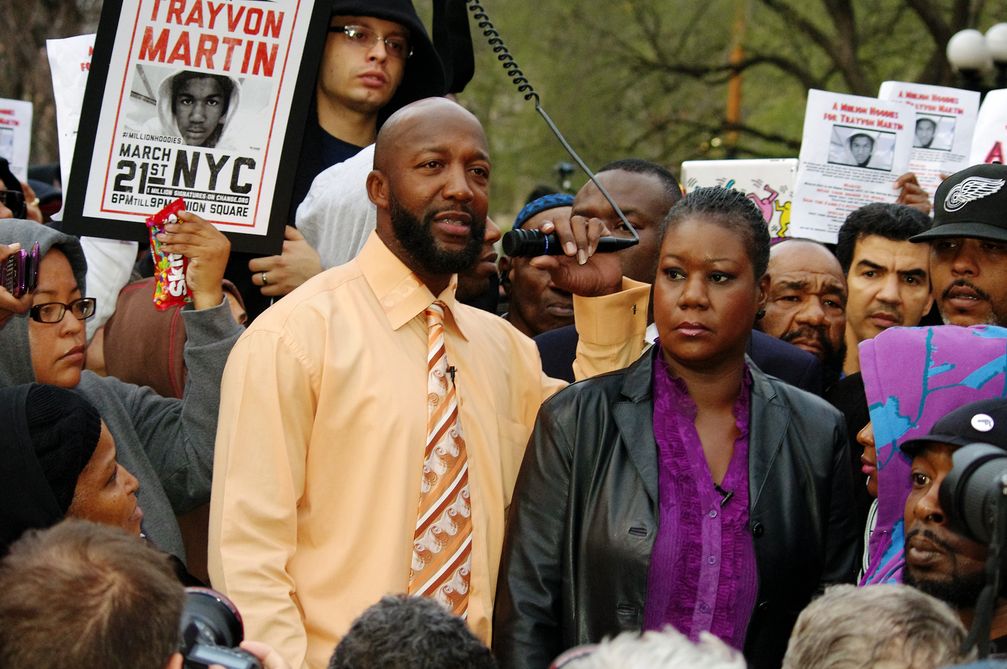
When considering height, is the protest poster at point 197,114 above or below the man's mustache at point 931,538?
above

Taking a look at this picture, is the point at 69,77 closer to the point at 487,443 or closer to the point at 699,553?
the point at 487,443

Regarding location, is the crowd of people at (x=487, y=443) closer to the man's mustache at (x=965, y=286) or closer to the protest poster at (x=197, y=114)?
the man's mustache at (x=965, y=286)

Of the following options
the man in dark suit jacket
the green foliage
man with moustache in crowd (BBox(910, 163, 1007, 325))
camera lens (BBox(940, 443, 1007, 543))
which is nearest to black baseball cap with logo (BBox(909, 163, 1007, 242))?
man with moustache in crowd (BBox(910, 163, 1007, 325))

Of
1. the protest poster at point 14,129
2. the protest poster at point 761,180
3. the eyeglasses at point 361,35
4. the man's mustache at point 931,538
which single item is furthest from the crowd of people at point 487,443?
the protest poster at point 14,129

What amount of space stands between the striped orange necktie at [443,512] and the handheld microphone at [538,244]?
Result: 2.17 feet

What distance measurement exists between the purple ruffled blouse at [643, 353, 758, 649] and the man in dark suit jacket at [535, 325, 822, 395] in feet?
3.36

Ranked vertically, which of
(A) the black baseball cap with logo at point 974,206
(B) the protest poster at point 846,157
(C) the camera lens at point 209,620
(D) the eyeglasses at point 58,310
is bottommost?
(C) the camera lens at point 209,620

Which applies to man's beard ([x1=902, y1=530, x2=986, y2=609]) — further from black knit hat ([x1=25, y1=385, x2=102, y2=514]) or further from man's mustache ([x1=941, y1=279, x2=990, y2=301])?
black knit hat ([x1=25, y1=385, x2=102, y2=514])

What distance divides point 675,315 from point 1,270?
1.79 meters

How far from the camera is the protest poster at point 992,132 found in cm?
644

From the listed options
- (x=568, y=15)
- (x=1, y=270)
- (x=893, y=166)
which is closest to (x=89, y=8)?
(x=568, y=15)

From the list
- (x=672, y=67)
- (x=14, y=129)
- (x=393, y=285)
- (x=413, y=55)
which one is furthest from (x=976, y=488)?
(x=672, y=67)

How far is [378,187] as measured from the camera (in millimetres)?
3945

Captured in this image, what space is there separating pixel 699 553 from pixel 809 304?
2292 millimetres
